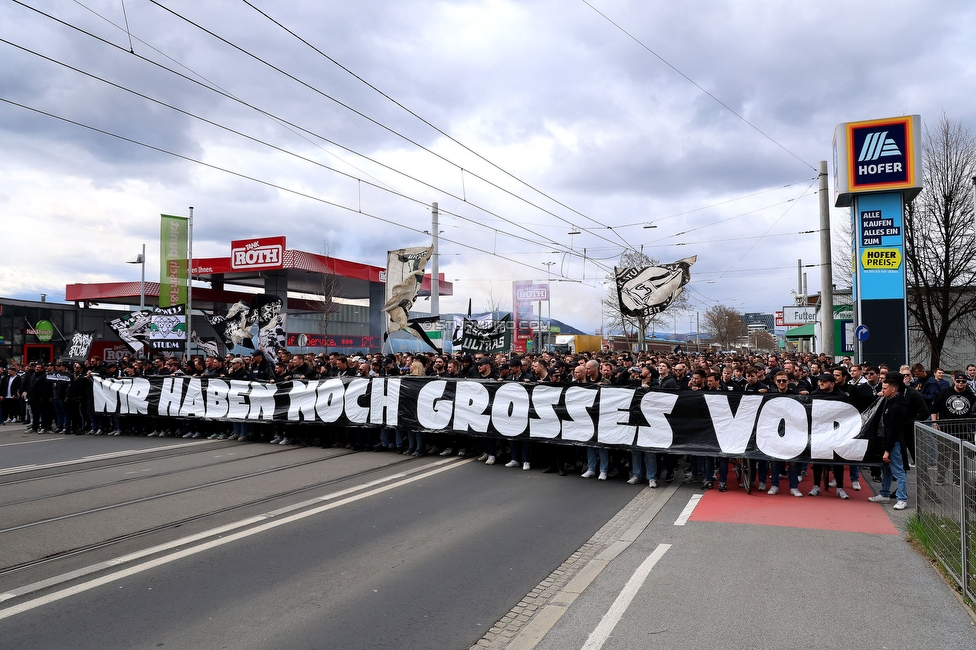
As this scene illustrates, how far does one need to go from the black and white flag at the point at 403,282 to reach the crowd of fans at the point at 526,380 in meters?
1.27

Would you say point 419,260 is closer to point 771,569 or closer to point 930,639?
point 771,569

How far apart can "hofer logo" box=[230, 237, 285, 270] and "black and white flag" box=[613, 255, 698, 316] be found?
24127 mm

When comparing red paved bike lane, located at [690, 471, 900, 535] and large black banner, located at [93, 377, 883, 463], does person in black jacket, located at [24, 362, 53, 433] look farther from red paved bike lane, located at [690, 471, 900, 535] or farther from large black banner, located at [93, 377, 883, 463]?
red paved bike lane, located at [690, 471, 900, 535]

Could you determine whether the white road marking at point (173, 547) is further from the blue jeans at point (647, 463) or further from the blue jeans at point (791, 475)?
the blue jeans at point (791, 475)

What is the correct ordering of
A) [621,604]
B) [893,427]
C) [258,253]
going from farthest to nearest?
[258,253], [893,427], [621,604]

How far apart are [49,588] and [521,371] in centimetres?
803

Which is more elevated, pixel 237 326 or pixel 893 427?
pixel 237 326

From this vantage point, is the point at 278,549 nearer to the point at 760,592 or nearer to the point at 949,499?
the point at 760,592

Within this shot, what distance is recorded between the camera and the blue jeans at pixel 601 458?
10.3 m

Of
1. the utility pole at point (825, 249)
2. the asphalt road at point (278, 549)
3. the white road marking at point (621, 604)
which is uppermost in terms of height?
the utility pole at point (825, 249)

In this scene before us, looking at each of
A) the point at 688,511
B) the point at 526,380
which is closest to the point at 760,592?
the point at 688,511

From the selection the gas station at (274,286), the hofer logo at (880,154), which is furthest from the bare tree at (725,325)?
the hofer logo at (880,154)

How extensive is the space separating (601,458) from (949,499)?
5369mm

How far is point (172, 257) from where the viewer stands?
89.1ft
